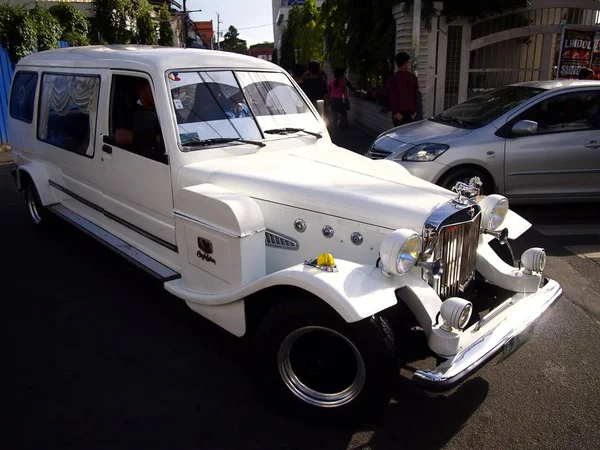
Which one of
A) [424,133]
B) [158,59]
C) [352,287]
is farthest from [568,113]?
[352,287]


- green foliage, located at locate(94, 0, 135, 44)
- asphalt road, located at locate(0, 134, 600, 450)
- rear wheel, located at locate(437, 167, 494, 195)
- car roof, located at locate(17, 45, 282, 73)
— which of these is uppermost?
green foliage, located at locate(94, 0, 135, 44)

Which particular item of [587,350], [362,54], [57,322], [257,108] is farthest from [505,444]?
[362,54]

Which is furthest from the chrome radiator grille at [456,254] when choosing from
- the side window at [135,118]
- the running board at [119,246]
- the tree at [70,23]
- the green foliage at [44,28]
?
the tree at [70,23]

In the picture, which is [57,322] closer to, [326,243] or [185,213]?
[185,213]

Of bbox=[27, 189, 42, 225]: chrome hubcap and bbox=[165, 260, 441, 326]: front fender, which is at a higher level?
bbox=[165, 260, 441, 326]: front fender

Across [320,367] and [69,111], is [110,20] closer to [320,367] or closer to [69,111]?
[69,111]

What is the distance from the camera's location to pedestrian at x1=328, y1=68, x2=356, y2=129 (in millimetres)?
12052

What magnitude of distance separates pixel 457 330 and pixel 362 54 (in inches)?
483

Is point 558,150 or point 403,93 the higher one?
point 403,93

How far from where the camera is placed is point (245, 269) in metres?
3.04

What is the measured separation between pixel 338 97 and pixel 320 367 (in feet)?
33.9

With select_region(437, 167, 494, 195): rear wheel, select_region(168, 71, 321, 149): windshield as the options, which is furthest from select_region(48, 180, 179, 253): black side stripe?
select_region(437, 167, 494, 195): rear wheel

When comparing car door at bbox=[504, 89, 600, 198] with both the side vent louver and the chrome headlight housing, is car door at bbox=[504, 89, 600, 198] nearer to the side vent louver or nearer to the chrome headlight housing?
the chrome headlight housing

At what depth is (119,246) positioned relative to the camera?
434cm
